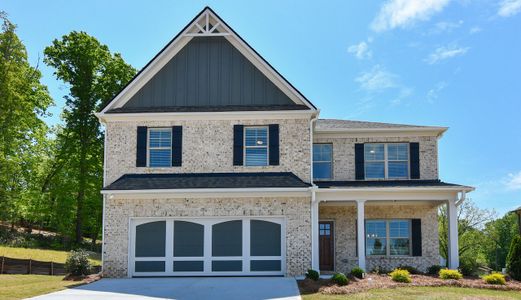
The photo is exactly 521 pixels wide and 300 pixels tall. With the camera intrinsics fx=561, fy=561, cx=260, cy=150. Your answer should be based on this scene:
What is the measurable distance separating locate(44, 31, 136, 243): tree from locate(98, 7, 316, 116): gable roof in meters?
17.9

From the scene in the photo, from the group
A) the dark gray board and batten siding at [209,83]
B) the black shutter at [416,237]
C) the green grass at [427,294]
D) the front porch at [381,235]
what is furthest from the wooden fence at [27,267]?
the black shutter at [416,237]

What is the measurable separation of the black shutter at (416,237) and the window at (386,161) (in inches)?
81.6

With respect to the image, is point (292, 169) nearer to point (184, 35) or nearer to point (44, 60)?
point (184, 35)

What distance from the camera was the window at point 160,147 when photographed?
22.7 m

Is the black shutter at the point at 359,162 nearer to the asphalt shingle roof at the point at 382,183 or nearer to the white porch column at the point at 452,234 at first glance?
the asphalt shingle roof at the point at 382,183

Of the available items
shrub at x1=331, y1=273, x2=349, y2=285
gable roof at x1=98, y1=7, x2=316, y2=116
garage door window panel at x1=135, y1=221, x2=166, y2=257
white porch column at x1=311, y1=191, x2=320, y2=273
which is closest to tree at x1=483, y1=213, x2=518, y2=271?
white porch column at x1=311, y1=191, x2=320, y2=273

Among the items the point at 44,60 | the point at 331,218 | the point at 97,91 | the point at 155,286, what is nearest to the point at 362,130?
the point at 331,218

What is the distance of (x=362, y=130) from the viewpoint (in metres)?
24.9

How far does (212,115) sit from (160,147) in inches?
→ 99.1

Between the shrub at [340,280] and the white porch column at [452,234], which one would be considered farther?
the white porch column at [452,234]

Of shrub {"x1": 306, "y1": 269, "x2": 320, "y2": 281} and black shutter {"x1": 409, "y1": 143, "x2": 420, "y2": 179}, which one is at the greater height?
black shutter {"x1": 409, "y1": 143, "x2": 420, "y2": 179}

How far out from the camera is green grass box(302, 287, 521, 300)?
15.7 m

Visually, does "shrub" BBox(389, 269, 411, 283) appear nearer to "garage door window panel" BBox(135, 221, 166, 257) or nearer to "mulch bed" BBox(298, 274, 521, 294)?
"mulch bed" BBox(298, 274, 521, 294)

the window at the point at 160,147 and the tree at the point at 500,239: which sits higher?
the window at the point at 160,147
